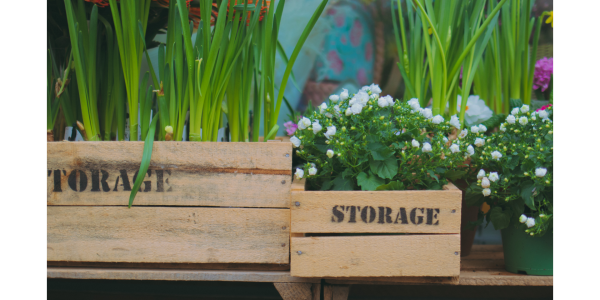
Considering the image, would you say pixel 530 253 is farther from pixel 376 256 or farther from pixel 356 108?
pixel 356 108

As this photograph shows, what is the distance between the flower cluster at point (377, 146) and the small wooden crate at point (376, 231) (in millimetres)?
54

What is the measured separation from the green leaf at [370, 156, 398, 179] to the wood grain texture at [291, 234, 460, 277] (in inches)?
5.6

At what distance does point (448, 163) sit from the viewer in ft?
2.57

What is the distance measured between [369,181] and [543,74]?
87 centimetres

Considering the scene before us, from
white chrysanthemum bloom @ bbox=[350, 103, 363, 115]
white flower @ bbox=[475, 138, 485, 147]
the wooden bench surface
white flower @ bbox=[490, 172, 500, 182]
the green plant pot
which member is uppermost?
white chrysanthemum bloom @ bbox=[350, 103, 363, 115]

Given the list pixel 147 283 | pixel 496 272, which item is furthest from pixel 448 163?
pixel 147 283

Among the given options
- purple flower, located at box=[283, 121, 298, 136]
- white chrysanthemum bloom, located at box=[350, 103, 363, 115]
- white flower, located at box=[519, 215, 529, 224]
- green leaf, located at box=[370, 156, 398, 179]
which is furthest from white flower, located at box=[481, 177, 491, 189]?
purple flower, located at box=[283, 121, 298, 136]

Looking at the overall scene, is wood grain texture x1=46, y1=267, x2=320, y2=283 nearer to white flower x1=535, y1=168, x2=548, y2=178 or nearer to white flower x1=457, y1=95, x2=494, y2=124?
white flower x1=535, y1=168, x2=548, y2=178

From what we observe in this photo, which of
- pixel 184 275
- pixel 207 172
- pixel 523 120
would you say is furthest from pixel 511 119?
pixel 184 275

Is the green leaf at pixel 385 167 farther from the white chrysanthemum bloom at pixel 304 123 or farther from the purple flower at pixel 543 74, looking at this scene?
the purple flower at pixel 543 74

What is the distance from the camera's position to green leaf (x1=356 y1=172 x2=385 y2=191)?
75 cm

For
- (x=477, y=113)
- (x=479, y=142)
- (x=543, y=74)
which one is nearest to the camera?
(x=479, y=142)

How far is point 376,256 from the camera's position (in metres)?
0.72

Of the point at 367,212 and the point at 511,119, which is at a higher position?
the point at 511,119
